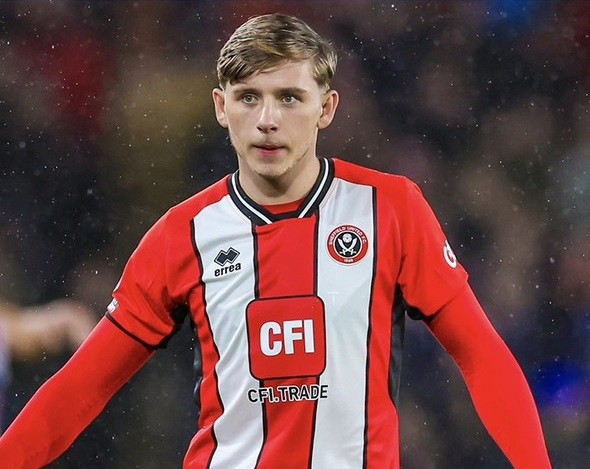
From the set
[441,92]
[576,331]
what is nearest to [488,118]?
[441,92]

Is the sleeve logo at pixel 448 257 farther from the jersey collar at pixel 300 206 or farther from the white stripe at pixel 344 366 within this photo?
the jersey collar at pixel 300 206

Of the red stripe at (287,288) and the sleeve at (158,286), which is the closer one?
the red stripe at (287,288)

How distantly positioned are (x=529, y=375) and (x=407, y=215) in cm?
195

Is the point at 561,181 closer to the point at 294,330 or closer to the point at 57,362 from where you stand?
the point at 57,362

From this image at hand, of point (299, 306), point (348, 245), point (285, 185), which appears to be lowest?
point (299, 306)

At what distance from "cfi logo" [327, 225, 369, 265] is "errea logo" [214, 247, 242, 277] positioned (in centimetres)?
17

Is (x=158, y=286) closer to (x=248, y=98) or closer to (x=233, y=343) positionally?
(x=233, y=343)

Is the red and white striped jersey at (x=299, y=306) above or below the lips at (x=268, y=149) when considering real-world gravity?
below

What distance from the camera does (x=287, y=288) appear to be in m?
2.09

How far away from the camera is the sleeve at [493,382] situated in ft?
6.64

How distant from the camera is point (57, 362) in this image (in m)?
3.87

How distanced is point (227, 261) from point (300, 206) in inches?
6.4

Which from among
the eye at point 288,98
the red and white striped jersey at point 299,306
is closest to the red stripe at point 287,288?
the red and white striped jersey at point 299,306

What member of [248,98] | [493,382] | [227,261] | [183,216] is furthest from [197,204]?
[493,382]
